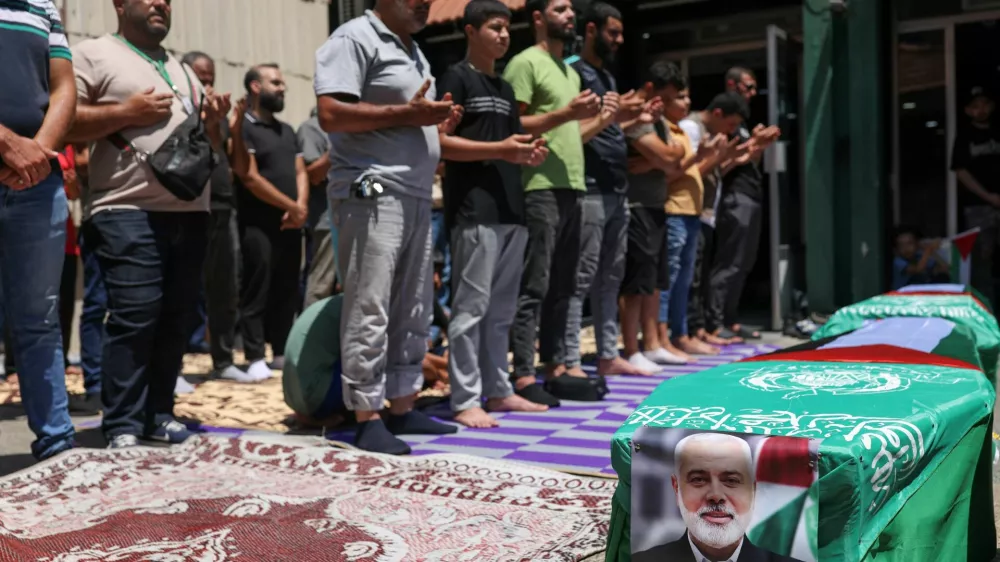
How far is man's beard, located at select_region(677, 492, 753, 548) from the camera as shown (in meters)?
1.70

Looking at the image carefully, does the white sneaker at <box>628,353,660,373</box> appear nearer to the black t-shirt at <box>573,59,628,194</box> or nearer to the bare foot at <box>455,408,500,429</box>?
the black t-shirt at <box>573,59,628,194</box>

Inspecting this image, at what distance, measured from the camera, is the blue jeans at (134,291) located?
384 centimetres

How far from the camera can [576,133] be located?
492 cm

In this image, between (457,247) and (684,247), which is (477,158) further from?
(684,247)

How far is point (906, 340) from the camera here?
3.24 meters

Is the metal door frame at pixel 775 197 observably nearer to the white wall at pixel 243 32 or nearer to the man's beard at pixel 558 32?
the man's beard at pixel 558 32

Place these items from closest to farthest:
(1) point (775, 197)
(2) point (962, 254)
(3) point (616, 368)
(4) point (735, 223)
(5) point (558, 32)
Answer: (5) point (558, 32), (3) point (616, 368), (2) point (962, 254), (4) point (735, 223), (1) point (775, 197)

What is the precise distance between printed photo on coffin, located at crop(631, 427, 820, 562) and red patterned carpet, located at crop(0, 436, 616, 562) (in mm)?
708

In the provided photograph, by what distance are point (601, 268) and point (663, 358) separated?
94cm

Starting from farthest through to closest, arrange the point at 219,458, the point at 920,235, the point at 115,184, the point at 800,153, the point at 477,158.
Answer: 1. the point at 800,153
2. the point at 920,235
3. the point at 477,158
4. the point at 115,184
5. the point at 219,458

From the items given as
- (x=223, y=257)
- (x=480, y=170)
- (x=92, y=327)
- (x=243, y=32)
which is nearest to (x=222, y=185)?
(x=223, y=257)

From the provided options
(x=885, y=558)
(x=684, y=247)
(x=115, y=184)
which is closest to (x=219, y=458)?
(x=115, y=184)

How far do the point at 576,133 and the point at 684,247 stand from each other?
79.8 inches

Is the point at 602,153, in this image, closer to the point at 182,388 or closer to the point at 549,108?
the point at 549,108
